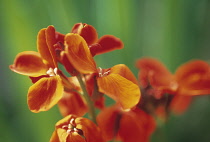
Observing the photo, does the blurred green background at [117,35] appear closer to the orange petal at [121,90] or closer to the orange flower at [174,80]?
the orange flower at [174,80]

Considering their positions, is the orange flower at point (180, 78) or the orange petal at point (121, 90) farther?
the orange flower at point (180, 78)

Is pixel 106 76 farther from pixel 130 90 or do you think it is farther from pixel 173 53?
pixel 173 53

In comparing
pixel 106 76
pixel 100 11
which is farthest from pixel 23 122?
pixel 106 76

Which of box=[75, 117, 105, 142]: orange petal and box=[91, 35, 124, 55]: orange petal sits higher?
box=[91, 35, 124, 55]: orange petal

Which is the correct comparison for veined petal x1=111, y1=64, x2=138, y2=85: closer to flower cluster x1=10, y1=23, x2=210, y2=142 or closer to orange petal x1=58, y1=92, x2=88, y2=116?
flower cluster x1=10, y1=23, x2=210, y2=142

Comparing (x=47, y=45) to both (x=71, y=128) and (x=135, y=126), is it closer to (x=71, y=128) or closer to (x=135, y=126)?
A: (x=71, y=128)

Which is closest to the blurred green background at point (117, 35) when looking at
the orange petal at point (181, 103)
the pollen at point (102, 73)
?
the orange petal at point (181, 103)

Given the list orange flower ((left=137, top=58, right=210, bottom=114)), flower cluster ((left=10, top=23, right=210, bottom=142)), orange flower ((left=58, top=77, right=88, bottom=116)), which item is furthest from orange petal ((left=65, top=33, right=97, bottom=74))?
orange flower ((left=137, top=58, right=210, bottom=114))

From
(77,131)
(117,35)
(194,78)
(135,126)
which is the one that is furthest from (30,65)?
(117,35)
